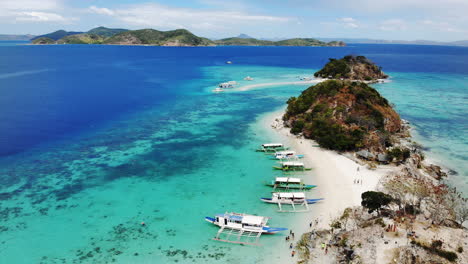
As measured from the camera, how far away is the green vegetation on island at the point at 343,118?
53469mm

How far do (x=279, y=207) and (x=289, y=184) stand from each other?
6.42 metres

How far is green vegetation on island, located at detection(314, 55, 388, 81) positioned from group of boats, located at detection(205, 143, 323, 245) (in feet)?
300

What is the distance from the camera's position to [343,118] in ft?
199

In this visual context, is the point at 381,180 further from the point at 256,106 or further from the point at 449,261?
the point at 256,106

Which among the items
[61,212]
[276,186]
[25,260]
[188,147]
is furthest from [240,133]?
[25,260]

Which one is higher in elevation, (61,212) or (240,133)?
(240,133)

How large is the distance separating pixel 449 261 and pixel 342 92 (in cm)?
4695

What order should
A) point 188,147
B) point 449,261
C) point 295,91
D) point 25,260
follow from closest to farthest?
point 449,261, point 25,260, point 188,147, point 295,91

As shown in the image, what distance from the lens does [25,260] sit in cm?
2952

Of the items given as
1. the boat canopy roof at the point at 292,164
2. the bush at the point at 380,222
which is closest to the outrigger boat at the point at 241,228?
the bush at the point at 380,222

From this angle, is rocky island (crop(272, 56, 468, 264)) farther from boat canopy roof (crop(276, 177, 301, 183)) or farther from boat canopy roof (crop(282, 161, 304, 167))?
boat canopy roof (crop(276, 177, 301, 183))

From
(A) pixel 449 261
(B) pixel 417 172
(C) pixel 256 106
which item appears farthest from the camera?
(C) pixel 256 106

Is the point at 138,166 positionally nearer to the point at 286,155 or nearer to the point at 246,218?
the point at 246,218

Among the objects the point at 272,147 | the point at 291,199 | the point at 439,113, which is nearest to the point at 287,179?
the point at 291,199
